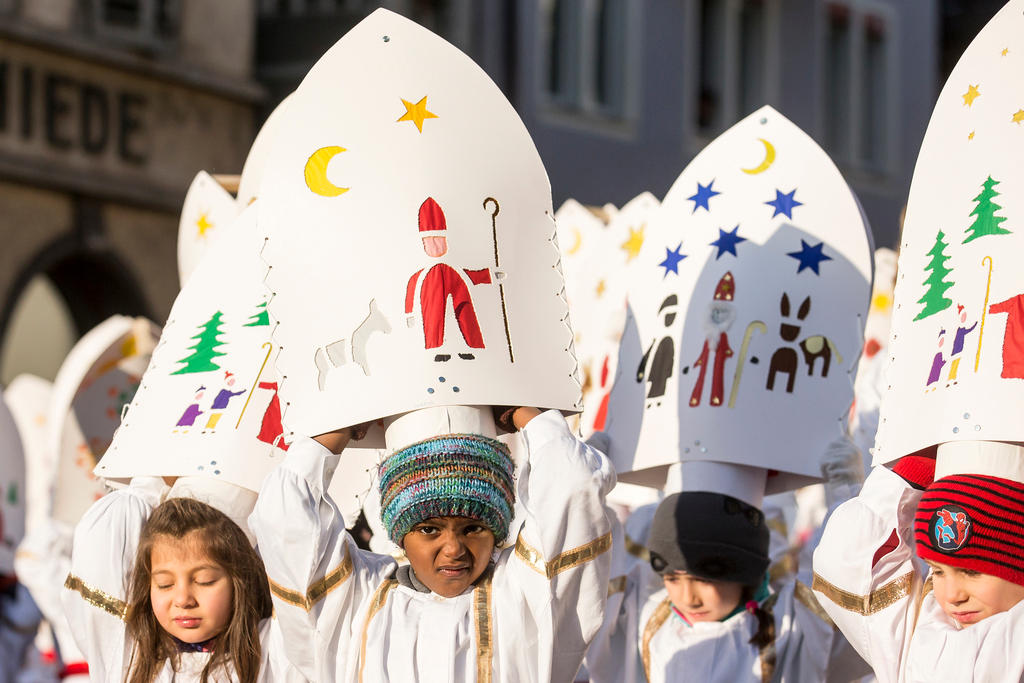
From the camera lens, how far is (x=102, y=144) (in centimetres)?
1392

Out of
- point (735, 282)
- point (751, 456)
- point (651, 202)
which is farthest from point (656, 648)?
point (651, 202)

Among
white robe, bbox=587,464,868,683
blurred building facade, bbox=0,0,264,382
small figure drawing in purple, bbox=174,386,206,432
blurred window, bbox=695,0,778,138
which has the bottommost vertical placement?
white robe, bbox=587,464,868,683

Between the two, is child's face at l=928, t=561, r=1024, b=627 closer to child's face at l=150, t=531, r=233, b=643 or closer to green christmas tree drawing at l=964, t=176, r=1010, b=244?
green christmas tree drawing at l=964, t=176, r=1010, b=244

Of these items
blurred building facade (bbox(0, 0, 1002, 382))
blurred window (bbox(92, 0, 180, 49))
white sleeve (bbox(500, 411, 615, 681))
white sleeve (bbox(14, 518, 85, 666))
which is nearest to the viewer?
white sleeve (bbox(500, 411, 615, 681))

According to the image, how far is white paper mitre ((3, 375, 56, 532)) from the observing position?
25.7 feet

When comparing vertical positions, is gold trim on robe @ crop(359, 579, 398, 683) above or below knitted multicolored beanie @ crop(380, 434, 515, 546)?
below

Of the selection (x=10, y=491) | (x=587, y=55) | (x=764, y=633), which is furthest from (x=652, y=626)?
(x=587, y=55)

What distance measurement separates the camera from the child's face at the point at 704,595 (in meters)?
4.66

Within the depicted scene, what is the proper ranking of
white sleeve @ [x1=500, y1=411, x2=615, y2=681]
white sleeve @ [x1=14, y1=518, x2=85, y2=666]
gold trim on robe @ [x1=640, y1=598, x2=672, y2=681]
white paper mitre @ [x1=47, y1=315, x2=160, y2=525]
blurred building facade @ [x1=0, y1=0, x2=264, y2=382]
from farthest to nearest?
1. blurred building facade @ [x1=0, y1=0, x2=264, y2=382]
2. white sleeve @ [x1=14, y1=518, x2=85, y2=666]
3. white paper mitre @ [x1=47, y1=315, x2=160, y2=525]
4. gold trim on robe @ [x1=640, y1=598, x2=672, y2=681]
5. white sleeve @ [x1=500, y1=411, x2=615, y2=681]

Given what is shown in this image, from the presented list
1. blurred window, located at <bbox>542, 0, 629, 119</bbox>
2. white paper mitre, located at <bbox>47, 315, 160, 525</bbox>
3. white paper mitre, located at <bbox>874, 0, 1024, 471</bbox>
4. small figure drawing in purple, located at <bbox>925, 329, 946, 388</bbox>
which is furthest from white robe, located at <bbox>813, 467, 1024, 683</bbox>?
blurred window, located at <bbox>542, 0, 629, 119</bbox>

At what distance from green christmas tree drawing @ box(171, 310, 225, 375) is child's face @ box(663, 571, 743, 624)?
4.36 feet

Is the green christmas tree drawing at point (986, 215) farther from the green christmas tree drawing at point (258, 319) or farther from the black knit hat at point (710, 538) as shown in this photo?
the green christmas tree drawing at point (258, 319)

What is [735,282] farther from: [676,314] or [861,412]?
[861,412]

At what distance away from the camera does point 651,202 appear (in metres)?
6.45
